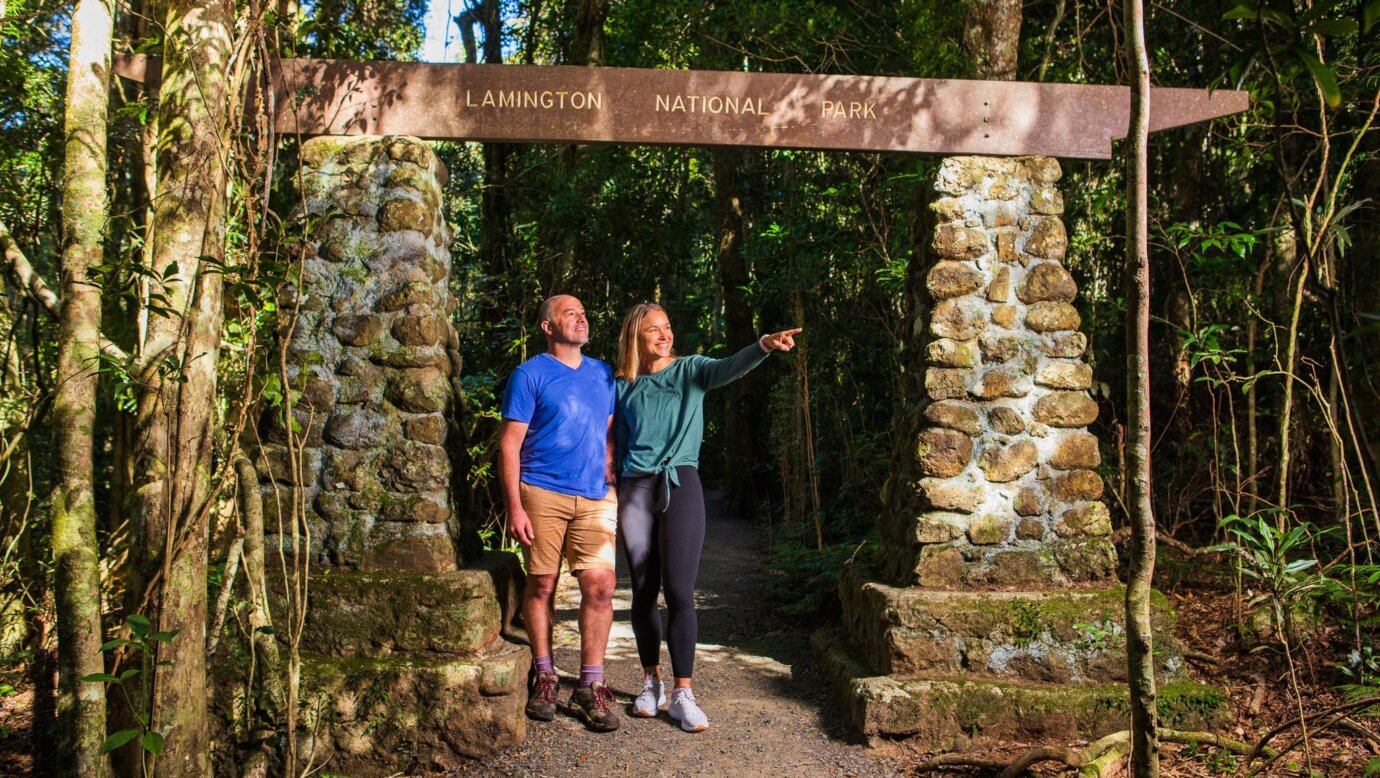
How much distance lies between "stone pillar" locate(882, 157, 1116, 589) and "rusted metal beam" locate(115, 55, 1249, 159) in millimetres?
228

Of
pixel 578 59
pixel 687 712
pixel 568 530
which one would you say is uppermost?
pixel 578 59

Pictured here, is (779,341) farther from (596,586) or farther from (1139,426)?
(1139,426)

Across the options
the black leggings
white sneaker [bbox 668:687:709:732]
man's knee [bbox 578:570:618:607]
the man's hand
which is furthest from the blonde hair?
white sneaker [bbox 668:687:709:732]

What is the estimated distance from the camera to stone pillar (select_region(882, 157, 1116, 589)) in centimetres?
461

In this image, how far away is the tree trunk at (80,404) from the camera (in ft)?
10.9

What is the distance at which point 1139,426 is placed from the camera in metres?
2.82

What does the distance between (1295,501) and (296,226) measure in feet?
21.7

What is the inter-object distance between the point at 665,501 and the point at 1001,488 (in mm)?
1573

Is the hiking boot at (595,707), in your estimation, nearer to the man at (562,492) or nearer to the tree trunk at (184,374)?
the man at (562,492)

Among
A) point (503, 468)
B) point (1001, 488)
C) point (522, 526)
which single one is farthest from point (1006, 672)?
point (503, 468)

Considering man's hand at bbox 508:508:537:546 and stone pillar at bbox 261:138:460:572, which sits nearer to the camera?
man's hand at bbox 508:508:537:546

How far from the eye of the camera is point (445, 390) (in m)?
4.54

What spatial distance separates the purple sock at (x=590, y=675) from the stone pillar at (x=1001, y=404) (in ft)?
4.81

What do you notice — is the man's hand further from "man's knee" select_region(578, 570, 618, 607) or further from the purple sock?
the purple sock
